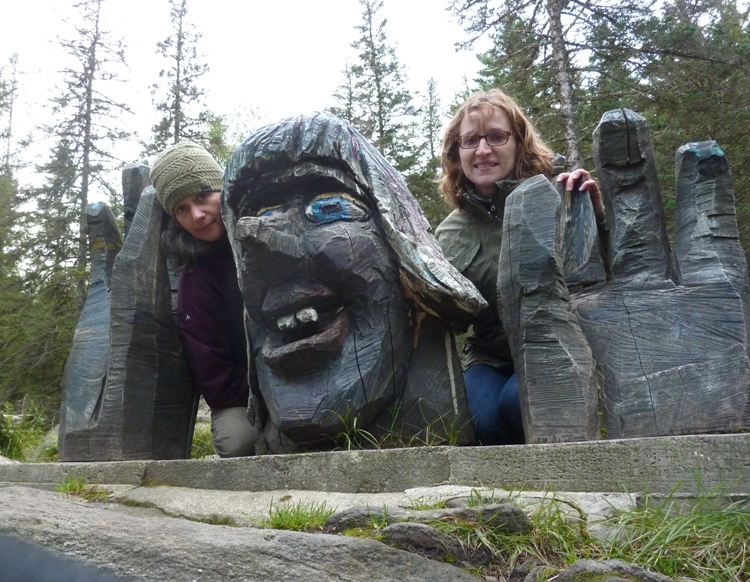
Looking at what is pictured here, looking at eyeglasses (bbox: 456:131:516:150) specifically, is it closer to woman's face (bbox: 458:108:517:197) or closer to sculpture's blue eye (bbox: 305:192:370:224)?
woman's face (bbox: 458:108:517:197)

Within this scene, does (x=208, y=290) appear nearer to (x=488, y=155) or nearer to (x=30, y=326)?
(x=488, y=155)

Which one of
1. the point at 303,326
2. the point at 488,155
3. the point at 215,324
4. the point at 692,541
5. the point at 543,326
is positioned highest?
the point at 488,155

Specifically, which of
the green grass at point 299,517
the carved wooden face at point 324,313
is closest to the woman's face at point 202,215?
the carved wooden face at point 324,313

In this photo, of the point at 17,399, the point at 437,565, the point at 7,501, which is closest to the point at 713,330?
the point at 437,565

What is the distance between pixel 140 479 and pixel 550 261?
215 cm

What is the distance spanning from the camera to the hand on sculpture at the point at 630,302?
9.23 feet

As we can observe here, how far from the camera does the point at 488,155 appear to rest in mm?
3619

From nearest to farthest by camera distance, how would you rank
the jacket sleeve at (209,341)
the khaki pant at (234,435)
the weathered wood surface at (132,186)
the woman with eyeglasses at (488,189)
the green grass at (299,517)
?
1. the green grass at (299,517)
2. the woman with eyeglasses at (488,189)
3. the khaki pant at (234,435)
4. the jacket sleeve at (209,341)
5. the weathered wood surface at (132,186)

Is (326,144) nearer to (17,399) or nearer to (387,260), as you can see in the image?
(387,260)

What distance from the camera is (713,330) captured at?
9.68ft

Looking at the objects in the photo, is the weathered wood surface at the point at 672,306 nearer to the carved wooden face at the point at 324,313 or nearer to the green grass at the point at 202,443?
the carved wooden face at the point at 324,313

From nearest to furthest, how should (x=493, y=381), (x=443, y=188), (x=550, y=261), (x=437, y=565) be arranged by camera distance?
(x=437, y=565) < (x=550, y=261) < (x=493, y=381) < (x=443, y=188)

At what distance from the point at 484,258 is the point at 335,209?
0.79 meters

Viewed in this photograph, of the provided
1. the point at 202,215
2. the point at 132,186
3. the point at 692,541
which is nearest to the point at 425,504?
the point at 692,541
